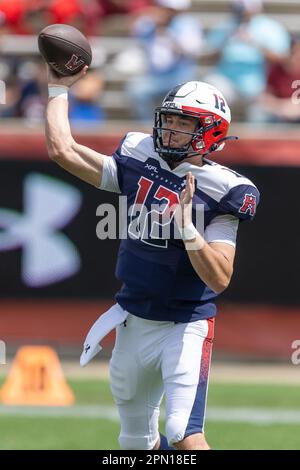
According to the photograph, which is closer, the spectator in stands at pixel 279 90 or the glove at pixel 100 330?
the glove at pixel 100 330

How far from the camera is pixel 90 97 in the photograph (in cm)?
1002

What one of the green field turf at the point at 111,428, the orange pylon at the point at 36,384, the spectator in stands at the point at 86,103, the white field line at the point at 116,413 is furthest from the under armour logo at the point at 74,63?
the spectator in stands at the point at 86,103

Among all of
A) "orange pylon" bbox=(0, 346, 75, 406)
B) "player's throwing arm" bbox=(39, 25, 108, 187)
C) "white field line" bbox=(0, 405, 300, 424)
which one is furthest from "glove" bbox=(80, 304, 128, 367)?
"orange pylon" bbox=(0, 346, 75, 406)

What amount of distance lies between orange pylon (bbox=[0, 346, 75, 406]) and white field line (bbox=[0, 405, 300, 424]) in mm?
107

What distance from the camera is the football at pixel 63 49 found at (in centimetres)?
487

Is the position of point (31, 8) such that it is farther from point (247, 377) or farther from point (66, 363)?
point (247, 377)

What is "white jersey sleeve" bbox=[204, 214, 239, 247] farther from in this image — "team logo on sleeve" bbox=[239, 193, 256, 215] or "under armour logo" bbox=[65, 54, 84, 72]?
"under armour logo" bbox=[65, 54, 84, 72]

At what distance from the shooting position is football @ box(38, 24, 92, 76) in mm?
4871

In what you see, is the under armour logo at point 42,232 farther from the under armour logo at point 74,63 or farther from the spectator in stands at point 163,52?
the under armour logo at point 74,63

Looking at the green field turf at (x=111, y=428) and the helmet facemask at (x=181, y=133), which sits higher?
the helmet facemask at (x=181, y=133)

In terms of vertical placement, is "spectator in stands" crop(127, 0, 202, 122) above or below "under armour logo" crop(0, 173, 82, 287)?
above

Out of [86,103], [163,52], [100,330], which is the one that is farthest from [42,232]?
[100,330]

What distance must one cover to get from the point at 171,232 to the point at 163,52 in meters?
5.39

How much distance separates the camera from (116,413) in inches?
287
